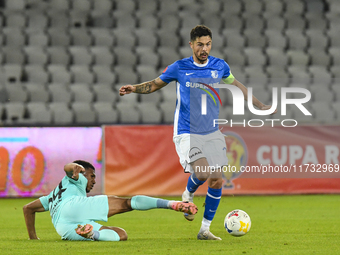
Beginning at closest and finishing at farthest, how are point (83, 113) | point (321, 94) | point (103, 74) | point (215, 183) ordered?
point (215, 183)
point (83, 113)
point (103, 74)
point (321, 94)

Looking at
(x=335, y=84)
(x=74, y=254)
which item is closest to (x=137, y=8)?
(x=335, y=84)

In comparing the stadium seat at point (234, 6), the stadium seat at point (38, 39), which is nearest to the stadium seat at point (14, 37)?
the stadium seat at point (38, 39)

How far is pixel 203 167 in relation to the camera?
498 centimetres

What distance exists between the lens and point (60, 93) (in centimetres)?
1148

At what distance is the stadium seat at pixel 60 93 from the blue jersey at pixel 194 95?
6.37m

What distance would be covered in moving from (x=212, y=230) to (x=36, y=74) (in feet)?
23.8

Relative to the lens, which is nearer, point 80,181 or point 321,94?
point 80,181

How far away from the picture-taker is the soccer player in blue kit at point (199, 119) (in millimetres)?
5074

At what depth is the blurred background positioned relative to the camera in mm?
11328

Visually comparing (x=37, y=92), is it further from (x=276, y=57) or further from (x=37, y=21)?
(x=276, y=57)

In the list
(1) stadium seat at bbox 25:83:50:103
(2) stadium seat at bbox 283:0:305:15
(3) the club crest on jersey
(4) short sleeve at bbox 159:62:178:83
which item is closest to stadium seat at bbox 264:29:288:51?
(2) stadium seat at bbox 283:0:305:15

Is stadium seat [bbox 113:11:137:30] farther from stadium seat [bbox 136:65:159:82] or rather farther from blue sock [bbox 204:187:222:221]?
blue sock [bbox 204:187:222:221]

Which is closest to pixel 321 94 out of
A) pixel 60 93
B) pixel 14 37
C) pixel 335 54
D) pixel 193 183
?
pixel 335 54

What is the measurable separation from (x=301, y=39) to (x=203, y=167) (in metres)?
9.69
